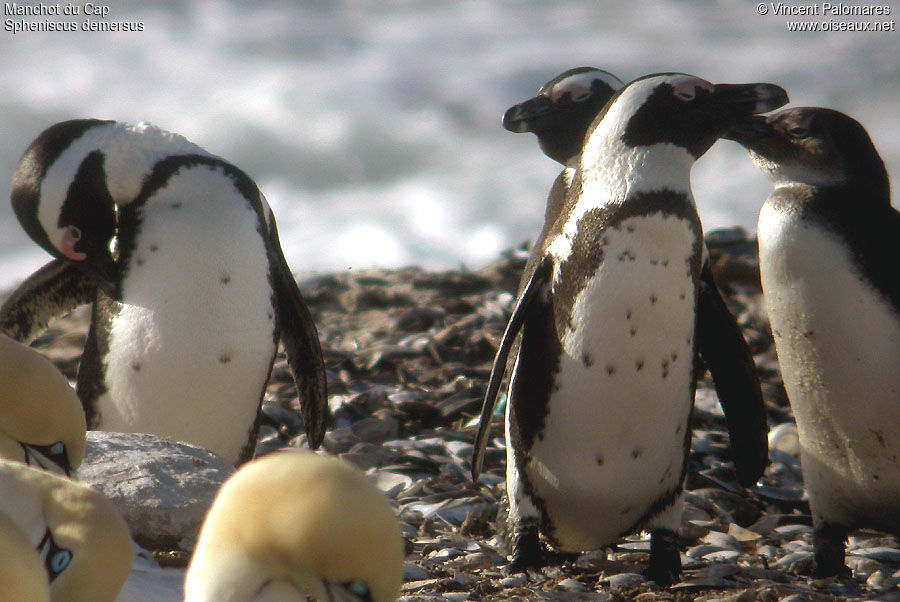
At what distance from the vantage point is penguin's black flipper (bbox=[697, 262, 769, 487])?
12.2 ft

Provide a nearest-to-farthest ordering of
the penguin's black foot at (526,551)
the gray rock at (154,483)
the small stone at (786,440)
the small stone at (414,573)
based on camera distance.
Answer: the gray rock at (154,483) → the small stone at (414,573) → the penguin's black foot at (526,551) → the small stone at (786,440)

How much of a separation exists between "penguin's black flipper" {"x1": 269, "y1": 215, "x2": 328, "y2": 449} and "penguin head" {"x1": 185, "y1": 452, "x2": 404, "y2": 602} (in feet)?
8.65

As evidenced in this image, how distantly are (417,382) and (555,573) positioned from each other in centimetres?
267

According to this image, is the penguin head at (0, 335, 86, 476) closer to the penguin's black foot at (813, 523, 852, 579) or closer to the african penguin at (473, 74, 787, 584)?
the african penguin at (473, 74, 787, 584)

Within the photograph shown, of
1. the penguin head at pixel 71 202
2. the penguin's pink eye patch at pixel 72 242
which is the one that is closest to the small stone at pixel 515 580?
the penguin head at pixel 71 202

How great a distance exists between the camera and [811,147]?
12.4 feet

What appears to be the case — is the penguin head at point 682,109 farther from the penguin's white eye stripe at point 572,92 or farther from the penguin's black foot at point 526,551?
the penguin's black foot at point 526,551

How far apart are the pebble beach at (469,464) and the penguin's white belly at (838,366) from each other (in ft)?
0.83

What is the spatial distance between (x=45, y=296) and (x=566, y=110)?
2.11 metres

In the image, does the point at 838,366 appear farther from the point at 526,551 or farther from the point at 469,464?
the point at 469,464

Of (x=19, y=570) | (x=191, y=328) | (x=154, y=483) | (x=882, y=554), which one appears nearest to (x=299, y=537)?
(x=19, y=570)

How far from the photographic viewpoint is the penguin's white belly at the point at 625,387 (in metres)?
3.37

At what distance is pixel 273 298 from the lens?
4090mm

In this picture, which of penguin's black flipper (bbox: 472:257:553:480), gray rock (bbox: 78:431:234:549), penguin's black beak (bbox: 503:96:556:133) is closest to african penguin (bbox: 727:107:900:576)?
penguin's black flipper (bbox: 472:257:553:480)
